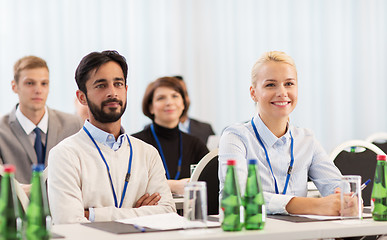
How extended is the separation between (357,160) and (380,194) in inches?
44.8

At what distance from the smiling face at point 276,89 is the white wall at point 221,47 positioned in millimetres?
3690

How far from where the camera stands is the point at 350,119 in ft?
24.3

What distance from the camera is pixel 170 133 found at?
4230mm

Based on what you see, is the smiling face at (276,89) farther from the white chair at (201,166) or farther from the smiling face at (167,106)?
the smiling face at (167,106)

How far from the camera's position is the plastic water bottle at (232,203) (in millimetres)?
1854

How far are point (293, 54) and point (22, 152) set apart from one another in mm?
4109

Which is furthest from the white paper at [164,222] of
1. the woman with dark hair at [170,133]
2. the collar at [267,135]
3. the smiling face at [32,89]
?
the smiling face at [32,89]

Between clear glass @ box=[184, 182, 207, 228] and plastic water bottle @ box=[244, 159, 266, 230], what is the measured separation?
5.7 inches

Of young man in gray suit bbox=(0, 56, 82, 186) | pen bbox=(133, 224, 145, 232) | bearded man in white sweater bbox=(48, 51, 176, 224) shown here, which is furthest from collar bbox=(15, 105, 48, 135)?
pen bbox=(133, 224, 145, 232)

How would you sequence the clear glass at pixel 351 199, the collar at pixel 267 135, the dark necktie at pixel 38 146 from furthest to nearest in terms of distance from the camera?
the dark necktie at pixel 38 146 → the collar at pixel 267 135 → the clear glass at pixel 351 199

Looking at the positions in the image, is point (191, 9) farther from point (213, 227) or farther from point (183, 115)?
point (213, 227)

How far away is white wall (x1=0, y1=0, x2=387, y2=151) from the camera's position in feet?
20.1

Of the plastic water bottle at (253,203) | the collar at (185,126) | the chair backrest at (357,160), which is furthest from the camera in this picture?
the collar at (185,126)

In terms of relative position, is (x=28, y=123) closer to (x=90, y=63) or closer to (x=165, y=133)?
(x=165, y=133)
